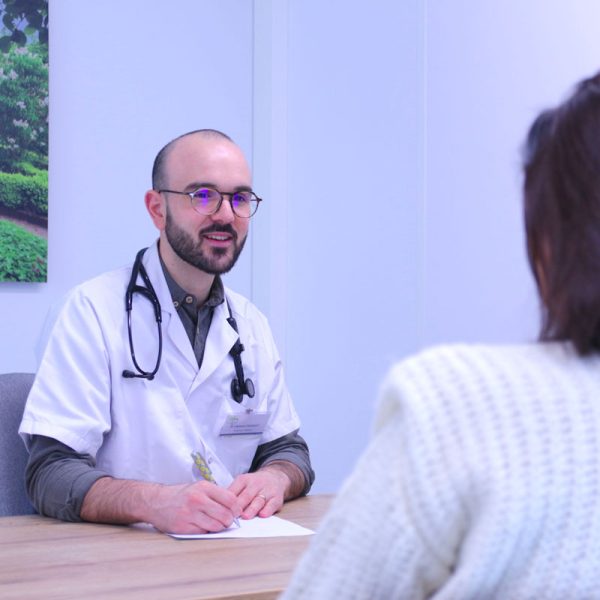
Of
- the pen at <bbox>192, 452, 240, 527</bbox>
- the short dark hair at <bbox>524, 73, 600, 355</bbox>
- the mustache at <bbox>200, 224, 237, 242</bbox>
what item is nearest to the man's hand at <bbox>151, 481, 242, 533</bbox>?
the pen at <bbox>192, 452, 240, 527</bbox>

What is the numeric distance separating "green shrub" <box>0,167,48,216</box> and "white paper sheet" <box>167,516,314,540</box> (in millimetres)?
1662

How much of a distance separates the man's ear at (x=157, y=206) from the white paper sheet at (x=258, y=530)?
2.76 ft

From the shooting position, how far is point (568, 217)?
715 mm

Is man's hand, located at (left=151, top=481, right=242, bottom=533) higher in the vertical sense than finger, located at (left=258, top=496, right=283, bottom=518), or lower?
higher

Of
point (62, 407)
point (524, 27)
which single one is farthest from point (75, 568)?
point (524, 27)

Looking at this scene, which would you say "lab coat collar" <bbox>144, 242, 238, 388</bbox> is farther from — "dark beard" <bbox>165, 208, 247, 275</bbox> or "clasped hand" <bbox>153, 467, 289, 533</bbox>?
"clasped hand" <bbox>153, 467, 289, 533</bbox>

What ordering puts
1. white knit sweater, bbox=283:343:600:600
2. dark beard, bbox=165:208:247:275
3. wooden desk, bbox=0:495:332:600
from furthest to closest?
dark beard, bbox=165:208:247:275, wooden desk, bbox=0:495:332:600, white knit sweater, bbox=283:343:600:600

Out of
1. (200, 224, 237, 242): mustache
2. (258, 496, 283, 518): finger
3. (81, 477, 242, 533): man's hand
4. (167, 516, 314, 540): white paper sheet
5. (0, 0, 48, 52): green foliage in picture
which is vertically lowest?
(258, 496, 283, 518): finger

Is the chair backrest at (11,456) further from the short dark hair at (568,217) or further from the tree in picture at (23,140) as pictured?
the short dark hair at (568,217)

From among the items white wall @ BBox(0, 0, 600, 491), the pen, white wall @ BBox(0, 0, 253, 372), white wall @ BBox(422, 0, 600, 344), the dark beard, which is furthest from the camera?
white wall @ BBox(0, 0, 253, 372)

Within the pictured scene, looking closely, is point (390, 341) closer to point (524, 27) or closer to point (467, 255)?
point (467, 255)

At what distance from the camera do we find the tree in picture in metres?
2.93

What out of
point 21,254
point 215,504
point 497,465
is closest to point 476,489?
point 497,465

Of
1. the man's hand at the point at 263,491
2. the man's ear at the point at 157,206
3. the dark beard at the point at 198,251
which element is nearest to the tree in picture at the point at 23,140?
the man's ear at the point at 157,206
